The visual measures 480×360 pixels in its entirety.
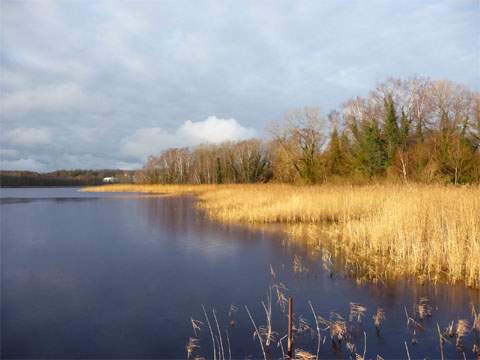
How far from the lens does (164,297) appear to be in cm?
446

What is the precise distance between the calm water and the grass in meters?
0.55

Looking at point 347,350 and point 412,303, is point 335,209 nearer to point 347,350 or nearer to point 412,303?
point 412,303

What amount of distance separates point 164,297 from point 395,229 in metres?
4.60

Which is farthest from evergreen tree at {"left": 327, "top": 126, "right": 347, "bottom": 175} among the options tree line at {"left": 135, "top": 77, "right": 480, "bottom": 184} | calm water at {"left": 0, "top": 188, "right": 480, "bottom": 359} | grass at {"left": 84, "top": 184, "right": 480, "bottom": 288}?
calm water at {"left": 0, "top": 188, "right": 480, "bottom": 359}

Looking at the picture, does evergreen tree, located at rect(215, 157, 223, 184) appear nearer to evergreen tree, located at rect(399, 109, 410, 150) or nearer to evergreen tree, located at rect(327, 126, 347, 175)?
evergreen tree, located at rect(327, 126, 347, 175)

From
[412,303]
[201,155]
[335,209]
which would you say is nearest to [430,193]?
[335,209]

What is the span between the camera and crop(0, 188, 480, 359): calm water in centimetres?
325

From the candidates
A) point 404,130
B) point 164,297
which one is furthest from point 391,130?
point 164,297

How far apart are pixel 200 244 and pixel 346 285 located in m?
3.81

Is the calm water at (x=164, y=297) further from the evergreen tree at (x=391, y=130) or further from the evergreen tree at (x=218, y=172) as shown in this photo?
the evergreen tree at (x=218, y=172)

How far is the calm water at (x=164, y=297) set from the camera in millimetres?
3248

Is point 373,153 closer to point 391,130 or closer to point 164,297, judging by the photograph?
point 391,130

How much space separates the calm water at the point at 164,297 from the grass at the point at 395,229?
549 mm

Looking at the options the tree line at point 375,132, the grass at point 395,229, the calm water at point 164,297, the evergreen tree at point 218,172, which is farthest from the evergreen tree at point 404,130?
the calm water at point 164,297
